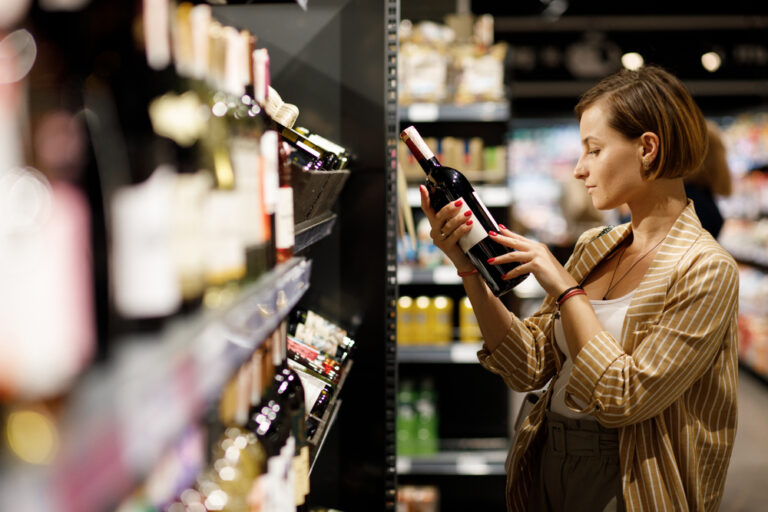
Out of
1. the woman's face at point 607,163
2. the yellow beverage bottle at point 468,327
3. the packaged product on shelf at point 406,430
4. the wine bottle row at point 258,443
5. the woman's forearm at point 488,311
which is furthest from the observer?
the yellow beverage bottle at point 468,327

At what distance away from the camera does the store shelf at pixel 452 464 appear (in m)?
3.43

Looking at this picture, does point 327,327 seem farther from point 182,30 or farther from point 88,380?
point 88,380

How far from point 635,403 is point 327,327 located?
0.75 m

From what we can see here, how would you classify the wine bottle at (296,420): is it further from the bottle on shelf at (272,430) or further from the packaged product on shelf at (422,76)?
the packaged product on shelf at (422,76)

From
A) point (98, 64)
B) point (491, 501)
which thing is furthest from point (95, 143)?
point (491, 501)

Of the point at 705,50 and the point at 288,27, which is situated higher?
the point at 705,50

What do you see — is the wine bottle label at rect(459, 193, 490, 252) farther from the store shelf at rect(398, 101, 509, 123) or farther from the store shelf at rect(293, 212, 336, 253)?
the store shelf at rect(398, 101, 509, 123)

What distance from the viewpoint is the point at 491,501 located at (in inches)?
141

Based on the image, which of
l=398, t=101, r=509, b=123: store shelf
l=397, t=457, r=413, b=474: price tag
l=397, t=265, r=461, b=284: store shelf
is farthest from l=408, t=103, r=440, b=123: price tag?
l=397, t=457, r=413, b=474: price tag

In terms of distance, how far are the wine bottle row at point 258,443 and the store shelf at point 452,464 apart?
221 cm

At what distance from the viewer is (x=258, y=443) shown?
2.91 ft

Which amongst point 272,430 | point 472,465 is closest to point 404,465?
point 472,465

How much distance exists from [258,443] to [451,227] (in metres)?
0.69

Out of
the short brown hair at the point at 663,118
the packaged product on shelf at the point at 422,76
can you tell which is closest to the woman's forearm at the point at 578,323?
the short brown hair at the point at 663,118
